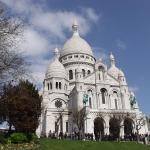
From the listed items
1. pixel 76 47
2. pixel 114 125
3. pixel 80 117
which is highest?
pixel 76 47

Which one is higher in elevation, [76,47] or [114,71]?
[76,47]

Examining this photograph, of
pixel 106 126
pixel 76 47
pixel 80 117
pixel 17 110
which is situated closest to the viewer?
pixel 17 110

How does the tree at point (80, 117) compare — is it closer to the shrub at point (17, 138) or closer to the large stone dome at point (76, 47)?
the shrub at point (17, 138)

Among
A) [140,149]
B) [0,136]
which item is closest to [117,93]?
[140,149]

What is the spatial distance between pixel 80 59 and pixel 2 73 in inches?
2024

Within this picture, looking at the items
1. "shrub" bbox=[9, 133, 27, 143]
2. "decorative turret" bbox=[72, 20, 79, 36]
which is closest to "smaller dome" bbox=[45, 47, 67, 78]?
"decorative turret" bbox=[72, 20, 79, 36]

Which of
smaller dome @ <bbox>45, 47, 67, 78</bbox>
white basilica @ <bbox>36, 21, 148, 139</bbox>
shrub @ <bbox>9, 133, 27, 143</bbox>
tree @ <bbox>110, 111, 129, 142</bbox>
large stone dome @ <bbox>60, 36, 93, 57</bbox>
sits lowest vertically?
shrub @ <bbox>9, 133, 27, 143</bbox>

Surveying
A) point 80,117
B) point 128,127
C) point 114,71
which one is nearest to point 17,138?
point 80,117

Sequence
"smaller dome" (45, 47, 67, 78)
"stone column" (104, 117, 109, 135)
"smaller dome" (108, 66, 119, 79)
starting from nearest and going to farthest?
1. "stone column" (104, 117, 109, 135)
2. "smaller dome" (45, 47, 67, 78)
3. "smaller dome" (108, 66, 119, 79)

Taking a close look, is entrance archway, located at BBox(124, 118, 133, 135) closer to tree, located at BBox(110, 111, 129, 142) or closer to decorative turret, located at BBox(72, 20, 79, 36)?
tree, located at BBox(110, 111, 129, 142)

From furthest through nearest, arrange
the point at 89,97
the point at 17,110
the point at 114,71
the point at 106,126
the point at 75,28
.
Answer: the point at 75,28
the point at 114,71
the point at 89,97
the point at 106,126
the point at 17,110

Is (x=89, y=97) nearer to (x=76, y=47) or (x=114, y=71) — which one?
(x=114, y=71)

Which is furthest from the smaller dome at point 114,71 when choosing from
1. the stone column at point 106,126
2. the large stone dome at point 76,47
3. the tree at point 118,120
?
the stone column at point 106,126

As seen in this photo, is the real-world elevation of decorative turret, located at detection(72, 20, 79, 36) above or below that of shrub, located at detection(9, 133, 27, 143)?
above
